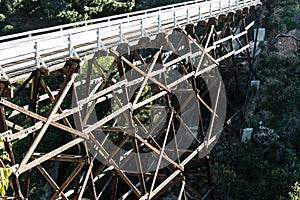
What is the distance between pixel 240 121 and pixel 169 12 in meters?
5.51

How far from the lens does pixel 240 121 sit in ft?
49.0

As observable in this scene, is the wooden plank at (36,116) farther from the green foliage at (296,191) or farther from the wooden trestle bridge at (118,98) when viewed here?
the green foliage at (296,191)

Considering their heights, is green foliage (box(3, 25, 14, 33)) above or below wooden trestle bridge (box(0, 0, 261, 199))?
below

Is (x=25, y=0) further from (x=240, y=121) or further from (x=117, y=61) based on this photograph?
(x=117, y=61)

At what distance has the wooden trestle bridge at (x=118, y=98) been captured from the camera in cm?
660

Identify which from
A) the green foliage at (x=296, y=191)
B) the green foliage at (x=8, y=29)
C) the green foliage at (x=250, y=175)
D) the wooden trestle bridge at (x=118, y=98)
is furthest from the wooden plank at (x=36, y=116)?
the green foliage at (x=8, y=29)

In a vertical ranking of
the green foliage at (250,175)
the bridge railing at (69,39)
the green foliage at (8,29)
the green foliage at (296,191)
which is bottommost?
the green foliage at (250,175)

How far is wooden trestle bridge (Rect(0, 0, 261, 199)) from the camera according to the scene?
6.60 m

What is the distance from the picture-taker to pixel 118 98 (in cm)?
964

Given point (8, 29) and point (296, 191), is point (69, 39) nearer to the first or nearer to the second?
point (296, 191)

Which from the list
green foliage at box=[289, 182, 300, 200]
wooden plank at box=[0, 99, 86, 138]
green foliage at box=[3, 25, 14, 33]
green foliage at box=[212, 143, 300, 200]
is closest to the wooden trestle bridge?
wooden plank at box=[0, 99, 86, 138]

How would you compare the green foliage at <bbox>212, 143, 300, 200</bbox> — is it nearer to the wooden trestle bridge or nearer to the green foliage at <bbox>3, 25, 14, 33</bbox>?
the wooden trestle bridge

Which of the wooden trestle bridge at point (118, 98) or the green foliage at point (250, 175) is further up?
the wooden trestle bridge at point (118, 98)

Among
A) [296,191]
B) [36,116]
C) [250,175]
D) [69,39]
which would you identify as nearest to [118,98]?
[69,39]
